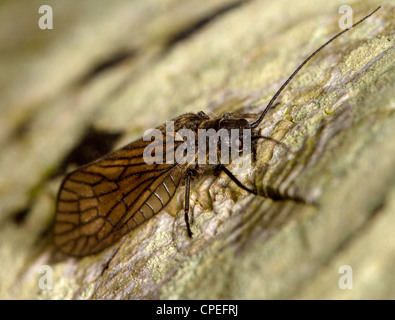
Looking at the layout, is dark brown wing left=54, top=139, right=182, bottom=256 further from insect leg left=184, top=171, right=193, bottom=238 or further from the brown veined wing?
insect leg left=184, top=171, right=193, bottom=238

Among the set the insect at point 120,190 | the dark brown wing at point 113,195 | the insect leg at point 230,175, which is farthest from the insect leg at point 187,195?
the insect leg at point 230,175

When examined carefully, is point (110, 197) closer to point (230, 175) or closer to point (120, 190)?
point (120, 190)

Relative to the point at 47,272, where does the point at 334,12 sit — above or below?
above

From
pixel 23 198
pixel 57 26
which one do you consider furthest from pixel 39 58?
pixel 23 198

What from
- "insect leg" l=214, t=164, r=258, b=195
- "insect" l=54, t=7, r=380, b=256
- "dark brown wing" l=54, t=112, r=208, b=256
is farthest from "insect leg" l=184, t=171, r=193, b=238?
"insect leg" l=214, t=164, r=258, b=195

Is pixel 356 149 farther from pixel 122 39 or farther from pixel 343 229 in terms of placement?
pixel 122 39
